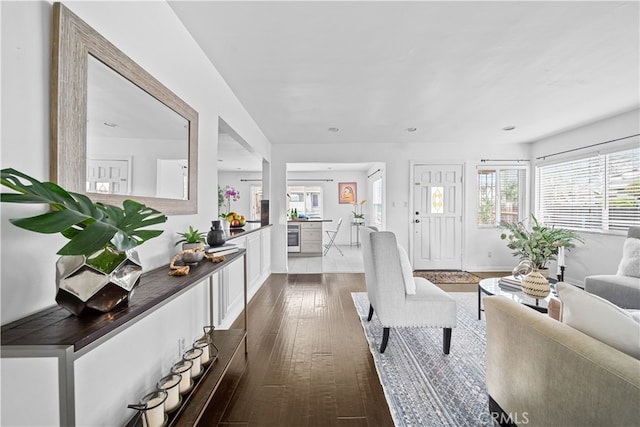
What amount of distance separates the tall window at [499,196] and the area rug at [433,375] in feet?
10.3

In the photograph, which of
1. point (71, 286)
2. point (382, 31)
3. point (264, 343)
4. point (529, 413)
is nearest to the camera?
point (71, 286)

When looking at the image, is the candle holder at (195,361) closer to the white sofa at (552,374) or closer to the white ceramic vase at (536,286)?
the white sofa at (552,374)

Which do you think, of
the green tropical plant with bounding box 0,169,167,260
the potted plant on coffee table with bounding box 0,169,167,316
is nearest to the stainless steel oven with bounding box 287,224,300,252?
the potted plant on coffee table with bounding box 0,169,167,316

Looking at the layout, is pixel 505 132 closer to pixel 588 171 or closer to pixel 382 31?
pixel 588 171

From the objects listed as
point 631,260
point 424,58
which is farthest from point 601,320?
point 631,260

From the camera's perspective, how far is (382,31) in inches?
76.3

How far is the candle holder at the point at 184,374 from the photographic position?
1.44 m

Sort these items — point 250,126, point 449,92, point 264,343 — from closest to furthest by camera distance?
point 264,343 → point 449,92 → point 250,126

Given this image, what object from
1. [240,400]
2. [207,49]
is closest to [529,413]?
[240,400]

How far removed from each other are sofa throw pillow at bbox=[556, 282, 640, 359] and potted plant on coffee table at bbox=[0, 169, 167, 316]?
1538 millimetres

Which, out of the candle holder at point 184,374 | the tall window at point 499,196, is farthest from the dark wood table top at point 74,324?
the tall window at point 499,196

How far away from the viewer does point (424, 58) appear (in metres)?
2.29

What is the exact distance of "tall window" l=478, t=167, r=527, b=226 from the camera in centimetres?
538

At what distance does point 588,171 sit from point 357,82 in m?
3.90
